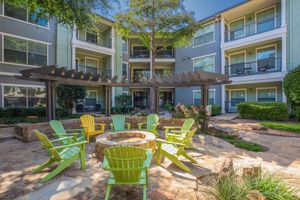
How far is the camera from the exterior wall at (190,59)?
18156mm

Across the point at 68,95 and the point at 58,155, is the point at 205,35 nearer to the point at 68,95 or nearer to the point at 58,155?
the point at 68,95

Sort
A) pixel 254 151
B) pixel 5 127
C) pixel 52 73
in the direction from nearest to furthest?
pixel 254 151 → pixel 52 73 → pixel 5 127

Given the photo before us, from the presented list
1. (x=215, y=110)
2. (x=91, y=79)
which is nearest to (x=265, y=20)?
(x=215, y=110)

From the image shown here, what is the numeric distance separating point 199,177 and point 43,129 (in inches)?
267

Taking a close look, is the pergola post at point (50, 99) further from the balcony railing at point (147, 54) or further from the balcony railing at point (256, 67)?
the balcony railing at point (147, 54)

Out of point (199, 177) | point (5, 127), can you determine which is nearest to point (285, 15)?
point (199, 177)

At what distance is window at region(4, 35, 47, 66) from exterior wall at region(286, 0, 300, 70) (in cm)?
1899

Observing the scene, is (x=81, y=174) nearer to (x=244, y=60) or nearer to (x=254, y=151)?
(x=254, y=151)

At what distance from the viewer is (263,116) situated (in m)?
13.8

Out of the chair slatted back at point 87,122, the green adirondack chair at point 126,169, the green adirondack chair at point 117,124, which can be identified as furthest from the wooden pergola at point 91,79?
the green adirondack chair at point 126,169

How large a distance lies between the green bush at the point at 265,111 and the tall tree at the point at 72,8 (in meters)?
12.1

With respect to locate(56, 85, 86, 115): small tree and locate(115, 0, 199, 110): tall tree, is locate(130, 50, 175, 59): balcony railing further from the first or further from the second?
locate(56, 85, 86, 115): small tree

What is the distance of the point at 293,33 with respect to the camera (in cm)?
1407

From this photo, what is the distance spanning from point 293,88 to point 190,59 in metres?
10.4
